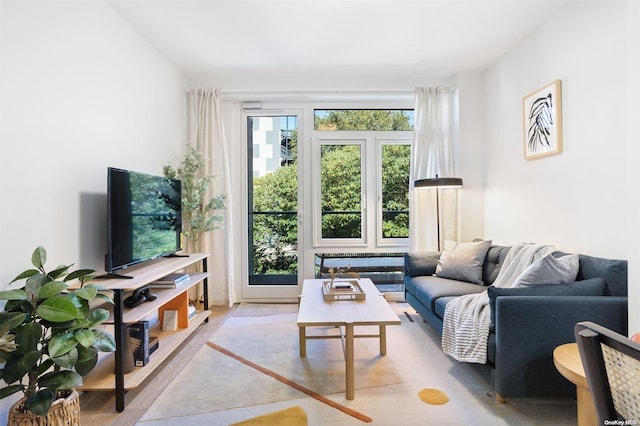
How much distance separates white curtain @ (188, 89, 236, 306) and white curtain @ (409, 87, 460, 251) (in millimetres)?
2173

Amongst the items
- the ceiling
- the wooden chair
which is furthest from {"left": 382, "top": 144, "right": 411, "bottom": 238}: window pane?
the wooden chair

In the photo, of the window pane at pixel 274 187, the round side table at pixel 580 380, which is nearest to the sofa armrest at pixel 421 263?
the window pane at pixel 274 187

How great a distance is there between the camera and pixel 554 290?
192 cm

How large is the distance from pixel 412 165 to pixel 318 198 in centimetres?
119

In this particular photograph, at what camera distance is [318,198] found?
162 inches

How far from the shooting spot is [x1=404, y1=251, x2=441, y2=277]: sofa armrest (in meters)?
3.38

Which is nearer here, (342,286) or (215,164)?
(342,286)

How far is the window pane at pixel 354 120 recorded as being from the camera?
13.6 ft

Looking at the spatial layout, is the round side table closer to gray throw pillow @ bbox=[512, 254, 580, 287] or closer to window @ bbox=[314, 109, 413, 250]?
gray throw pillow @ bbox=[512, 254, 580, 287]

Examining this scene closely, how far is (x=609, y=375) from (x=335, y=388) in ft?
5.42

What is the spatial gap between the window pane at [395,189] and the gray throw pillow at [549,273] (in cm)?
204

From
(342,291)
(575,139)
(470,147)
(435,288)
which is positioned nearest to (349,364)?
(342,291)

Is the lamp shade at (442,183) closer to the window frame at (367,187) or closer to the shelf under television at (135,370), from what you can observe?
the window frame at (367,187)

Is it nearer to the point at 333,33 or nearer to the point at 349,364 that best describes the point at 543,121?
the point at 333,33
